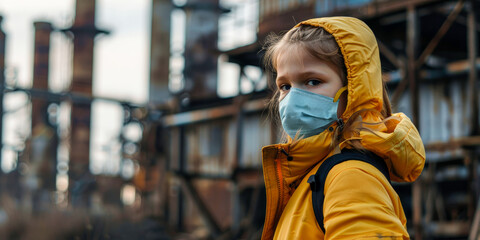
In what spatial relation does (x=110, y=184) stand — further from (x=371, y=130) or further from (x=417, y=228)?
(x=371, y=130)

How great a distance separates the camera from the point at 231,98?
14.6 m

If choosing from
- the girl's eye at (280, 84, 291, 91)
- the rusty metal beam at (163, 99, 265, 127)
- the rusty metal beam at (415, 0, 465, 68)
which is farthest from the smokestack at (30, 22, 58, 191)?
the girl's eye at (280, 84, 291, 91)

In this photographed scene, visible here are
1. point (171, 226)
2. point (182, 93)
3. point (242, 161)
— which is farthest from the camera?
point (182, 93)

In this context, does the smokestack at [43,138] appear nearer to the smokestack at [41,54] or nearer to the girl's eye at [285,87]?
the smokestack at [41,54]

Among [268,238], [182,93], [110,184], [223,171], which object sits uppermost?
[268,238]

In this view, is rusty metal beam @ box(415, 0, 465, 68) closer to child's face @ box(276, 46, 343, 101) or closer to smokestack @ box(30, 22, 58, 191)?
child's face @ box(276, 46, 343, 101)

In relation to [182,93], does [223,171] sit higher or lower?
lower

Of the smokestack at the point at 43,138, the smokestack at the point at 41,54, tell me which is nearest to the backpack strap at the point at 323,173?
the smokestack at the point at 43,138

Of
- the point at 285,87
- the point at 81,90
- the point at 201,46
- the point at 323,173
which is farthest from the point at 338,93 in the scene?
the point at 81,90

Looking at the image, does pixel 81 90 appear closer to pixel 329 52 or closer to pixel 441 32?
pixel 441 32

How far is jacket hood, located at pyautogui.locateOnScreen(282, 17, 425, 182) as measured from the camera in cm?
187

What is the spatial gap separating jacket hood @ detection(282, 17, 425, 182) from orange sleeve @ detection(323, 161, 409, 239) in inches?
6.5

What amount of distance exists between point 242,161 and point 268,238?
11297mm

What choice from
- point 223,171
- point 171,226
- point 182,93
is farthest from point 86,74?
point 223,171
